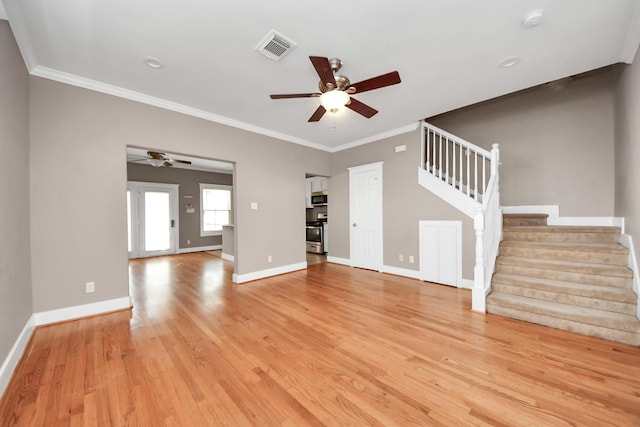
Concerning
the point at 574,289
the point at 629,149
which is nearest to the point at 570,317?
the point at 574,289

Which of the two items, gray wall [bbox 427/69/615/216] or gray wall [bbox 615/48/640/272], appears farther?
gray wall [bbox 427/69/615/216]

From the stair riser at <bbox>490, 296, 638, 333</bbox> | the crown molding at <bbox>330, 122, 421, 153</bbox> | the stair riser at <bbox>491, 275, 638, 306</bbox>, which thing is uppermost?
the crown molding at <bbox>330, 122, 421, 153</bbox>

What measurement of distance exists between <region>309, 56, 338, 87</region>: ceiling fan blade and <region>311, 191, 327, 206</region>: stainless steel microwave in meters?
5.33

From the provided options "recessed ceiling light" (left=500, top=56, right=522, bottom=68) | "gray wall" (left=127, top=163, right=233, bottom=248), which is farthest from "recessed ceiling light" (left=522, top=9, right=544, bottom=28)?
"gray wall" (left=127, top=163, right=233, bottom=248)

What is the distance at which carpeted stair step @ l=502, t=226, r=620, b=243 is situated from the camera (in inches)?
121

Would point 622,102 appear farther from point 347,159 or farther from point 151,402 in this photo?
point 151,402

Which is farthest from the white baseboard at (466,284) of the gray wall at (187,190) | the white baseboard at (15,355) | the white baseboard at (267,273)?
the gray wall at (187,190)

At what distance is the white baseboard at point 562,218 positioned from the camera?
3.58 metres

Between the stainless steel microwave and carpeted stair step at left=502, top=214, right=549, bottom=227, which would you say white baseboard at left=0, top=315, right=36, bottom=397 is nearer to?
carpeted stair step at left=502, top=214, right=549, bottom=227

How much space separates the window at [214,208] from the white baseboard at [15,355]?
5676 millimetres

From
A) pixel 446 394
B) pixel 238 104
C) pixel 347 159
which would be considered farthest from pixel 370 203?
pixel 446 394

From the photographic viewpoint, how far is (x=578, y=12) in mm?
1994

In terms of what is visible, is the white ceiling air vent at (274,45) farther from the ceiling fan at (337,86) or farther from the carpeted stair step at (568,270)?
the carpeted stair step at (568,270)

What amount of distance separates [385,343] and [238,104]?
3595 millimetres
